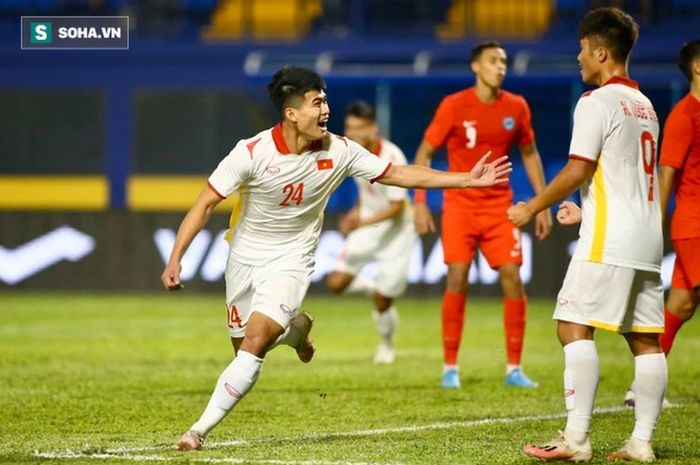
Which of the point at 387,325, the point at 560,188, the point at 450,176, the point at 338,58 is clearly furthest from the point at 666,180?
the point at 338,58

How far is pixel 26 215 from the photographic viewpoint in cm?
1950

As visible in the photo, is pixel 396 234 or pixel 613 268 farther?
pixel 396 234

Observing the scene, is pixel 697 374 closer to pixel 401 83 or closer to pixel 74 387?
pixel 74 387

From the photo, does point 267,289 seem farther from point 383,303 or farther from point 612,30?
point 383,303

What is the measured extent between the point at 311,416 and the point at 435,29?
782 inches

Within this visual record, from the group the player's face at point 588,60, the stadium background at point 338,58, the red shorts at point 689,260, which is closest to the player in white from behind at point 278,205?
the player's face at point 588,60

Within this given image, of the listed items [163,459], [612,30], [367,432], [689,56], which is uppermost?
[612,30]

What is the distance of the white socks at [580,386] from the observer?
6.66 m

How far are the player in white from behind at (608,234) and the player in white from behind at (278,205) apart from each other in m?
0.56

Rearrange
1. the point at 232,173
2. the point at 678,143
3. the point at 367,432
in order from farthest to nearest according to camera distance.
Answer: the point at 678,143
the point at 367,432
the point at 232,173

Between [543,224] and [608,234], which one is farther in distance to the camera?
[543,224]

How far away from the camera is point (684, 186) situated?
8648 millimetres

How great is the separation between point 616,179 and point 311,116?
5.27 feet

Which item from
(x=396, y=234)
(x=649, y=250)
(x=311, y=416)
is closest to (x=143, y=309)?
(x=396, y=234)
